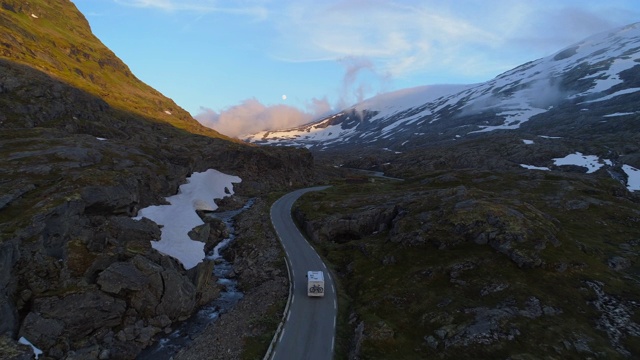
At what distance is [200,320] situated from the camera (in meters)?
39.0

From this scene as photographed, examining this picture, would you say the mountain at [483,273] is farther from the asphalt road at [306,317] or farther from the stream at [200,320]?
the stream at [200,320]

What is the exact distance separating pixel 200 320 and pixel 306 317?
1220 cm

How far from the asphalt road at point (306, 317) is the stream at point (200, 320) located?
8344mm

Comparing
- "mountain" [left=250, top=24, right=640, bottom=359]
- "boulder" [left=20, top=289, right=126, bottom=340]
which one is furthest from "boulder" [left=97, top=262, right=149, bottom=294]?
"mountain" [left=250, top=24, right=640, bottom=359]

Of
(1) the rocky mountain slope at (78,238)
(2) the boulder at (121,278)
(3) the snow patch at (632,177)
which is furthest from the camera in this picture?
(3) the snow patch at (632,177)

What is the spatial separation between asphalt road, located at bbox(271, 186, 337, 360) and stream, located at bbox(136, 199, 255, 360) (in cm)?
834

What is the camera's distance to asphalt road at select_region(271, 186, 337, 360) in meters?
30.2

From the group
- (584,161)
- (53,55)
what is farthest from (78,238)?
(53,55)

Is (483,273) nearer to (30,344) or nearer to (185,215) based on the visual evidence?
(30,344)

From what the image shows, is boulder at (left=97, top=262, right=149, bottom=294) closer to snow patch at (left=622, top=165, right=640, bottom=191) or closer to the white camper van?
the white camper van

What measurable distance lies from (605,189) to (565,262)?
59.1 m

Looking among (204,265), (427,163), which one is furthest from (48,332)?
(427,163)

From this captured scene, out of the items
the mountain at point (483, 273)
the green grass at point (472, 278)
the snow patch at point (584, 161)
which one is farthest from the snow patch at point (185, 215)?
the snow patch at point (584, 161)

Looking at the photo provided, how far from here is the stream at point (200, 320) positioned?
33.2 metres
